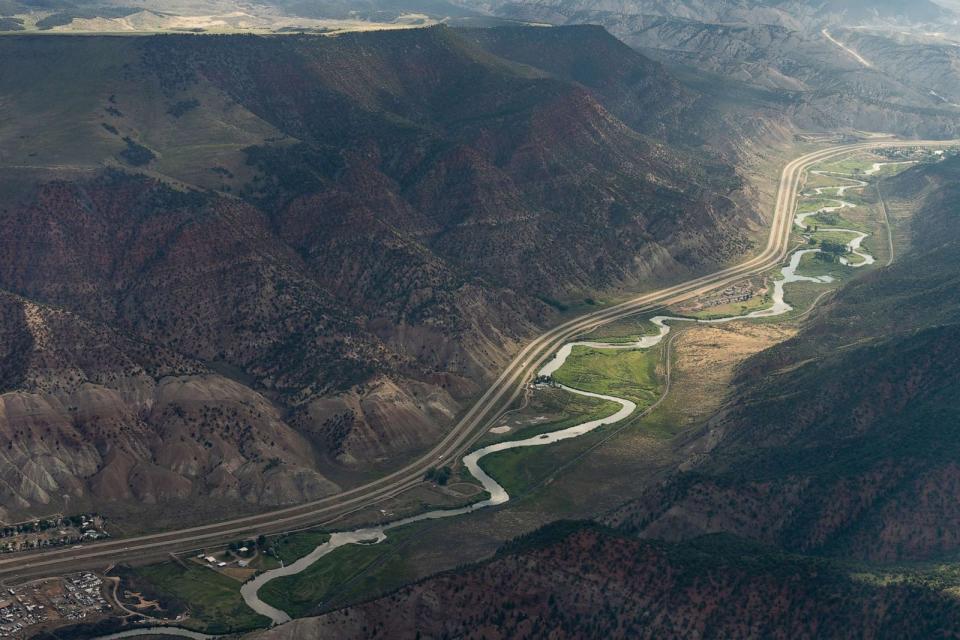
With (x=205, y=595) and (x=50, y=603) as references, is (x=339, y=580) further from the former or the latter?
(x=50, y=603)

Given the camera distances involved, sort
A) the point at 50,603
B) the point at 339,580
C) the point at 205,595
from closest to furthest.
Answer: the point at 50,603
the point at 205,595
the point at 339,580

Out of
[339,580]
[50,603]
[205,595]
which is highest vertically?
[50,603]

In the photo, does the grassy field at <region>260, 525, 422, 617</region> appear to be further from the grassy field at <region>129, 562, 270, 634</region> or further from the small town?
the small town

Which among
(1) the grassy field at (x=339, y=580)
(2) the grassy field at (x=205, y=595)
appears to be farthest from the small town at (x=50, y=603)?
(1) the grassy field at (x=339, y=580)

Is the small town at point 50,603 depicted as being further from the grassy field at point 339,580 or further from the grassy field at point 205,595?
the grassy field at point 339,580

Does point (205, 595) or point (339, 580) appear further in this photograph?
point (339, 580)

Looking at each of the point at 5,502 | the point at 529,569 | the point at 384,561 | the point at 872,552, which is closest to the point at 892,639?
the point at 872,552

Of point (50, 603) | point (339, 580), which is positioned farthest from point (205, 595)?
point (50, 603)
